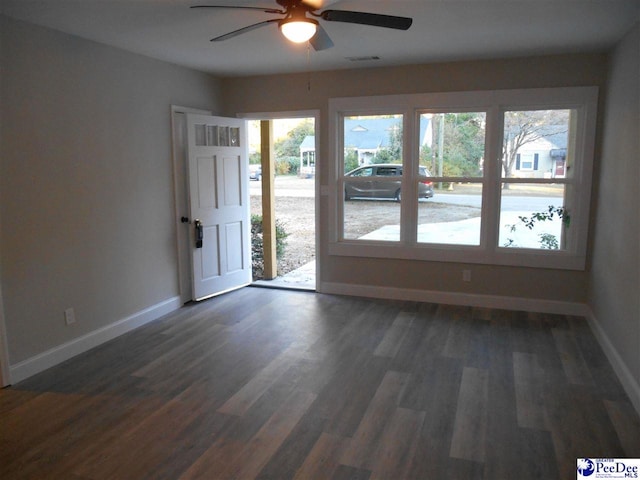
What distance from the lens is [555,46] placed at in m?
4.18

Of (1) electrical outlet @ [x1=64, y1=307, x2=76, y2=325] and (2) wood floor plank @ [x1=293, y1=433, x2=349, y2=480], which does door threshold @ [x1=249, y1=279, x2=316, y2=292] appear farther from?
(2) wood floor plank @ [x1=293, y1=433, x2=349, y2=480]

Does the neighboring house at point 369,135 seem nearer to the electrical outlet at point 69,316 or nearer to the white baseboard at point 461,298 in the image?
the white baseboard at point 461,298

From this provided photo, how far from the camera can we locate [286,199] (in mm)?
11797

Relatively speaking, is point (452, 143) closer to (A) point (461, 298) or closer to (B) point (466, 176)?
(B) point (466, 176)

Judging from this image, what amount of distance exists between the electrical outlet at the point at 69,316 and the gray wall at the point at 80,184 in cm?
4

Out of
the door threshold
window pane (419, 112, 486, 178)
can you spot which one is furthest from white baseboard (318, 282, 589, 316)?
window pane (419, 112, 486, 178)

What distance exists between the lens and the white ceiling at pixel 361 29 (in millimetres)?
3064

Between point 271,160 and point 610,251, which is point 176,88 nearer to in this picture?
point 271,160

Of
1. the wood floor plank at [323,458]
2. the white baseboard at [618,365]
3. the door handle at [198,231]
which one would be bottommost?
the wood floor plank at [323,458]

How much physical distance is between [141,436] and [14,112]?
237cm

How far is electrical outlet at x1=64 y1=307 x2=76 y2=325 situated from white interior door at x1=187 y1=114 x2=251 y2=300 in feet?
4.96

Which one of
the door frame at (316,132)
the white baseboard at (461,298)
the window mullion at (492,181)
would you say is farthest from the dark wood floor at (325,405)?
the door frame at (316,132)

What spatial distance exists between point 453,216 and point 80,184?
364 cm

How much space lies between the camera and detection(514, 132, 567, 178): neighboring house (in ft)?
15.6
